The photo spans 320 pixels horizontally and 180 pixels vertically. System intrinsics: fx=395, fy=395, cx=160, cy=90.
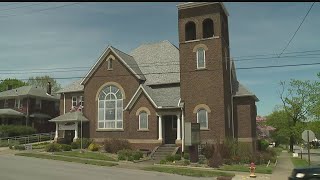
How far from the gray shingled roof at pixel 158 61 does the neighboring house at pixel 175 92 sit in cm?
10

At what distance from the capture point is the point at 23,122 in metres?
57.2

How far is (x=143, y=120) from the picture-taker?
37.5m

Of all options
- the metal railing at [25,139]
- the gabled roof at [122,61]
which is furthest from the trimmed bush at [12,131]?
the gabled roof at [122,61]

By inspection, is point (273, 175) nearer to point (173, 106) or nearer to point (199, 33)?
point (173, 106)

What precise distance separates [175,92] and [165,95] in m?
1.01

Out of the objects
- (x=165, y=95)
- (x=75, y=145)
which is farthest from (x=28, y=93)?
(x=165, y=95)

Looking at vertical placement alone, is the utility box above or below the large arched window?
below

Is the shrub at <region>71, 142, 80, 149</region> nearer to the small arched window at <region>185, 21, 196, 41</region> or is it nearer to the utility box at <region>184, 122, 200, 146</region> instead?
the utility box at <region>184, 122, 200, 146</region>

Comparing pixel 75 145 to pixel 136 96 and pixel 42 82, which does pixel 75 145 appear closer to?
pixel 136 96

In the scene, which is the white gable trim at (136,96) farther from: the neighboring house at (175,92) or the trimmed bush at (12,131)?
the trimmed bush at (12,131)

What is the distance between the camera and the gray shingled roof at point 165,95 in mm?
36750

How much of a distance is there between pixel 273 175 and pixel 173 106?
42.7 feet

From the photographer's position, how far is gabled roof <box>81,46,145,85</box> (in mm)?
40000

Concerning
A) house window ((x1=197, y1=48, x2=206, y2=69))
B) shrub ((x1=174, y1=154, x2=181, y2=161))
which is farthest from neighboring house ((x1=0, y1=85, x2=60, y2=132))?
shrub ((x1=174, y1=154, x2=181, y2=161))
